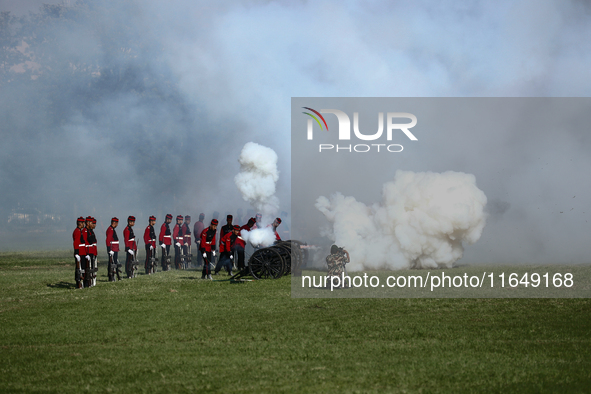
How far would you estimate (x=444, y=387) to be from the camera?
6.14 m

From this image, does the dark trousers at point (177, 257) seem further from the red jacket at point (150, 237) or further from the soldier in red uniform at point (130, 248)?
the soldier in red uniform at point (130, 248)

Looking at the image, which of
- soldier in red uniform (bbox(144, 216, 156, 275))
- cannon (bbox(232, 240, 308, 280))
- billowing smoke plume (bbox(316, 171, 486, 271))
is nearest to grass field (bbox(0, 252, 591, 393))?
cannon (bbox(232, 240, 308, 280))

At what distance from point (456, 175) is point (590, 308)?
417 inches

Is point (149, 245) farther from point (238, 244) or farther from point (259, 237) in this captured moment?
point (259, 237)

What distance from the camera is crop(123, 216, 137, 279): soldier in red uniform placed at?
1911 centimetres

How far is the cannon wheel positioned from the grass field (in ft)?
11.4

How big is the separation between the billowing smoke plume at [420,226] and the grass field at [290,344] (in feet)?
25.9

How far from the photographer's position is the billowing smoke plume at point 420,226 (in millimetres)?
20609

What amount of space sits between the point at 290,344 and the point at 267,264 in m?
8.99

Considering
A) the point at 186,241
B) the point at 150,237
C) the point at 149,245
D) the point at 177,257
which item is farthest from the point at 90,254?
the point at 186,241

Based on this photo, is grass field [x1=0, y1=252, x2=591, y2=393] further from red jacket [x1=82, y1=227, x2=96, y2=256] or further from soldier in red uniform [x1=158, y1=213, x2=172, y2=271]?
soldier in red uniform [x1=158, y1=213, x2=172, y2=271]

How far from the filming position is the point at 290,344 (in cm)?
834

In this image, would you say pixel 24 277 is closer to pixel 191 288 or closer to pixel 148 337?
pixel 191 288

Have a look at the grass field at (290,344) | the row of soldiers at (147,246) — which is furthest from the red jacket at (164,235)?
the grass field at (290,344)
